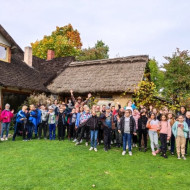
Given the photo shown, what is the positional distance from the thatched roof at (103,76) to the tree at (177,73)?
3233mm

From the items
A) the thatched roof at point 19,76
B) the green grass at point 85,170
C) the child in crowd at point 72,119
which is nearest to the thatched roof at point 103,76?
the thatched roof at point 19,76

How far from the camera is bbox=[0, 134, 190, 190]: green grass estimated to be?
15.5 ft

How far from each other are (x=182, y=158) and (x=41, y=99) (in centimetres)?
914

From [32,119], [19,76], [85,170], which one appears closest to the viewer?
[85,170]

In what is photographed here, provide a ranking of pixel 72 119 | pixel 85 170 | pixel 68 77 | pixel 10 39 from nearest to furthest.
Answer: pixel 85 170 < pixel 72 119 < pixel 10 39 < pixel 68 77

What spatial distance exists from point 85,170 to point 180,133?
12.9ft

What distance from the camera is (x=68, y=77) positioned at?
1719cm

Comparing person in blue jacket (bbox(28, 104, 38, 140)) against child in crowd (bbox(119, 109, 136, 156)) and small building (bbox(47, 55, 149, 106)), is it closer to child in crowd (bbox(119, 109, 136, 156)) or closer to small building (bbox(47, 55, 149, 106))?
child in crowd (bbox(119, 109, 136, 156))

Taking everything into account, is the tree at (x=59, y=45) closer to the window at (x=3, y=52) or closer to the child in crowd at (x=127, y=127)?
the window at (x=3, y=52)

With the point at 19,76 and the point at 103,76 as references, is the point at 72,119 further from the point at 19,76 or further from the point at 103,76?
the point at 103,76

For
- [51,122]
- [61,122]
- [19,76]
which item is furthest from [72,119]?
[19,76]

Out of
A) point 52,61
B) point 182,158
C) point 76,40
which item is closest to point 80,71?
point 52,61

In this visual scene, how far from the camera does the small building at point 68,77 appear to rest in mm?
13117

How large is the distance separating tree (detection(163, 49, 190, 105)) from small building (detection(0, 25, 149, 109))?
3261 mm
